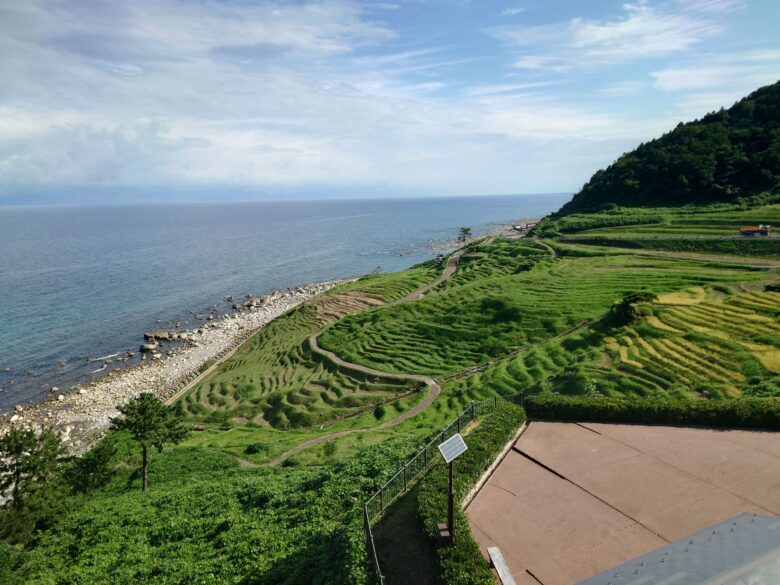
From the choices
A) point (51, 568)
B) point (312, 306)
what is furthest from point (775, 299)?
point (312, 306)

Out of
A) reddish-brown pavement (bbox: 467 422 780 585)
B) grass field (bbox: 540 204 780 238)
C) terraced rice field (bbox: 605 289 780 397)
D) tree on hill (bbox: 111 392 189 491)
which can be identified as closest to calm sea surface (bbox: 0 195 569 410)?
tree on hill (bbox: 111 392 189 491)

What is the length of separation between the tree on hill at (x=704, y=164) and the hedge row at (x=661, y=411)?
322ft

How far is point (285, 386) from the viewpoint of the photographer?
53.6 meters

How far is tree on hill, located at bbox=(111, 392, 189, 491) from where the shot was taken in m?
31.1

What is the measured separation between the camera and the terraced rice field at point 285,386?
46.1m

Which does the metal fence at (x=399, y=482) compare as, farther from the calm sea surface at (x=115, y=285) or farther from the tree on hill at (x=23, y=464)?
the calm sea surface at (x=115, y=285)

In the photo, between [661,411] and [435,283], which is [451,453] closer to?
[661,411]

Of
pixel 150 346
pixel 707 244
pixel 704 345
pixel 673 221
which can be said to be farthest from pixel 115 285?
pixel 673 221

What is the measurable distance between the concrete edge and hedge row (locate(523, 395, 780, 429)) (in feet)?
5.99

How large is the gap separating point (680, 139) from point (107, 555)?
156m

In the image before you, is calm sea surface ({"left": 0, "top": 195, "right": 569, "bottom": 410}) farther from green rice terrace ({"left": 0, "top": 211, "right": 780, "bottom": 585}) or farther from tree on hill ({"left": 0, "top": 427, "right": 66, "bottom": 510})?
tree on hill ({"left": 0, "top": 427, "right": 66, "bottom": 510})

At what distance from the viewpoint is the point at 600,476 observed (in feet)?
58.0

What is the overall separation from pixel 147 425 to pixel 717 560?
32.5m

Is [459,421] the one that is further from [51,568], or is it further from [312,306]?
[312,306]
